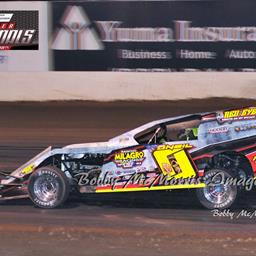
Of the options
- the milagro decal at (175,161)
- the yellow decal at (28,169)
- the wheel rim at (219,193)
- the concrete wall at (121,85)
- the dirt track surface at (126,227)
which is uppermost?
the concrete wall at (121,85)

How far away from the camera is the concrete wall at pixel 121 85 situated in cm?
1997

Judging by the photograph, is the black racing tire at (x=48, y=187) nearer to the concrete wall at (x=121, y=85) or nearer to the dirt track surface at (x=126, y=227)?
the dirt track surface at (x=126, y=227)

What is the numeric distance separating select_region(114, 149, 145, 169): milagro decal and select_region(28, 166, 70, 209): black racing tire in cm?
67

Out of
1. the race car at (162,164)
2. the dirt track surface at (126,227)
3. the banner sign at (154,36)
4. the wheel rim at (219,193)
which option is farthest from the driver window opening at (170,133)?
the banner sign at (154,36)

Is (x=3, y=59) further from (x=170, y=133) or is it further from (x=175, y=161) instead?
(x=175, y=161)

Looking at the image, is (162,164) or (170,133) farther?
(170,133)

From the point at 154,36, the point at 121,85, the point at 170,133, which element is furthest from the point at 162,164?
the point at 154,36

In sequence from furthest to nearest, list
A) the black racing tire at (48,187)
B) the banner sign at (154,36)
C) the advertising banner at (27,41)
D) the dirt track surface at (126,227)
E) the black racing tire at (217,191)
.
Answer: the advertising banner at (27,41) < the banner sign at (154,36) < the black racing tire at (48,187) < the black racing tire at (217,191) < the dirt track surface at (126,227)

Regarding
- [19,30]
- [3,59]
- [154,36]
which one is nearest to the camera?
[154,36]

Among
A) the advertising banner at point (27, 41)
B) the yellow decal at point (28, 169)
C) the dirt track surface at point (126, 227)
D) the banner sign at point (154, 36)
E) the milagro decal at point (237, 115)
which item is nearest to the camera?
the dirt track surface at point (126, 227)

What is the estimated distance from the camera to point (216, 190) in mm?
8375

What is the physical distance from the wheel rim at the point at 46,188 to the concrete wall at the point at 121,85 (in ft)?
39.2

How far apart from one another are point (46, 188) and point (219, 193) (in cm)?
210

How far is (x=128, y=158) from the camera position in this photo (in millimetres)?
8430
